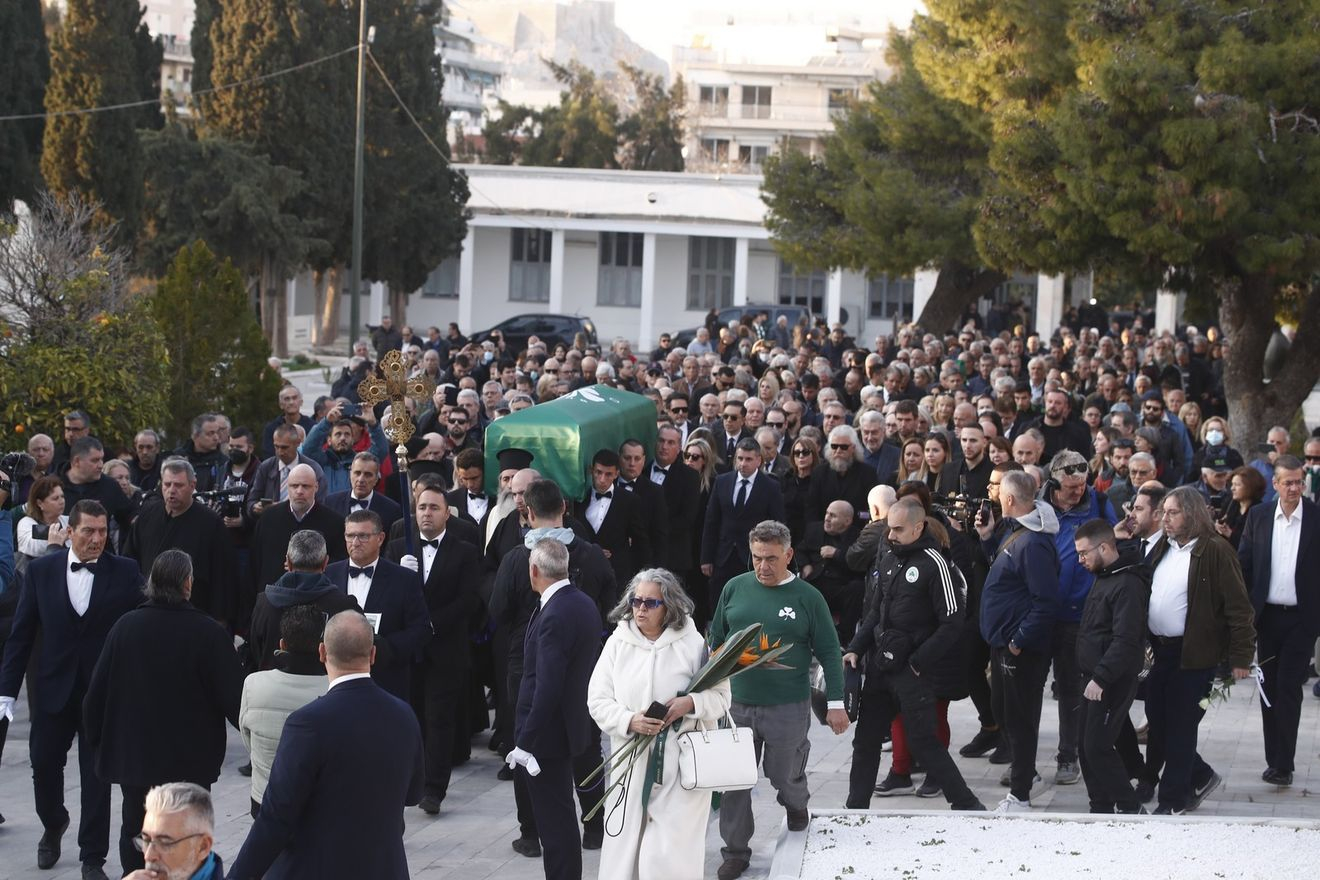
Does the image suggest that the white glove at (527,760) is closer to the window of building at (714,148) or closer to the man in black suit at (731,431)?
the man in black suit at (731,431)

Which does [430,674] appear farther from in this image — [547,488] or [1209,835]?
[1209,835]

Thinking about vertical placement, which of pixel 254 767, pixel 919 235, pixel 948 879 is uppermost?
pixel 919 235

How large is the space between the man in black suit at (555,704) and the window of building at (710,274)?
47.8 m

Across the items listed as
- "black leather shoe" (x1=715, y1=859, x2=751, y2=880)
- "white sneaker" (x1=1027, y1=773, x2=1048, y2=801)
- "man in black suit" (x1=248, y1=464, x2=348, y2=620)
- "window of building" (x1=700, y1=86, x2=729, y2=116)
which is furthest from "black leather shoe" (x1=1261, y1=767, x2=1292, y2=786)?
"window of building" (x1=700, y1=86, x2=729, y2=116)

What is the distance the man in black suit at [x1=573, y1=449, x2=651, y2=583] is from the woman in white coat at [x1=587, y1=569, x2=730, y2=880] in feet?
13.4

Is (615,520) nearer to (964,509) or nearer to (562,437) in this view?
(562,437)

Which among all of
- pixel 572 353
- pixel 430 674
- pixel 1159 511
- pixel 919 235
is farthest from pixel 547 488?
pixel 919 235

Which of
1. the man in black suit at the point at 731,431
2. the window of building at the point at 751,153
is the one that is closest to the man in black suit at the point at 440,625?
the man in black suit at the point at 731,431

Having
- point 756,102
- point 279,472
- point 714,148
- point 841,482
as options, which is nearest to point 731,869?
point 841,482

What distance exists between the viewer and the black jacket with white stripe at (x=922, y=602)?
28.8ft

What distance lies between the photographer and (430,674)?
967cm

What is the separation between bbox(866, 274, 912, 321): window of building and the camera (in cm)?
5425

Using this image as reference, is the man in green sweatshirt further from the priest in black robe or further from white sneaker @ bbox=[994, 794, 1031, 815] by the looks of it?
the priest in black robe

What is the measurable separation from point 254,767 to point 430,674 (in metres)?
2.83
